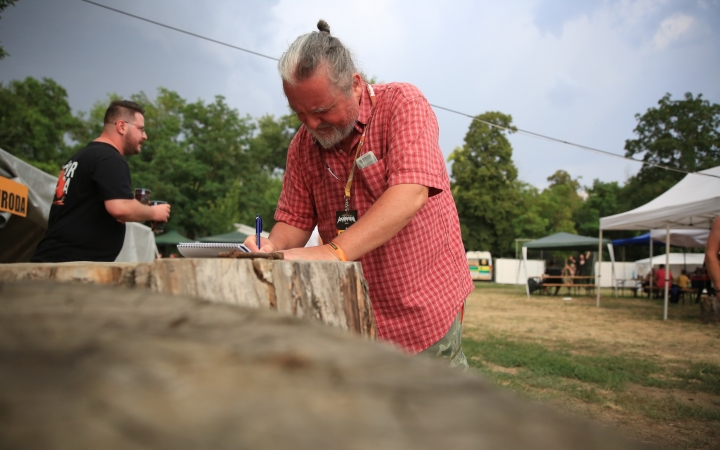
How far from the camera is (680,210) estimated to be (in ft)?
36.1

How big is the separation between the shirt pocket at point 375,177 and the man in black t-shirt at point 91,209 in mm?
1700

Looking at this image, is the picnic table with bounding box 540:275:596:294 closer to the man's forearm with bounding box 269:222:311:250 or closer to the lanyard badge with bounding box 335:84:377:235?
the man's forearm with bounding box 269:222:311:250

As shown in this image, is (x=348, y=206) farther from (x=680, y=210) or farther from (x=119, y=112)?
(x=680, y=210)

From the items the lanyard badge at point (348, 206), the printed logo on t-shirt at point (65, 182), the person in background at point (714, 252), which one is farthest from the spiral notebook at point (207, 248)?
the person in background at point (714, 252)

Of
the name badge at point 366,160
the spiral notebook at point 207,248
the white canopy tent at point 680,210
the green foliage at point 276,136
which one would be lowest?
the spiral notebook at point 207,248

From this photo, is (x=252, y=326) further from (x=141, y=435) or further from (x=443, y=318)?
(x=443, y=318)

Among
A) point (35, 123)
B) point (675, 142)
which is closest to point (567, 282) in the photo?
point (675, 142)

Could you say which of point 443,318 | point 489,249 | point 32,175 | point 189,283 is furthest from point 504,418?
point 489,249

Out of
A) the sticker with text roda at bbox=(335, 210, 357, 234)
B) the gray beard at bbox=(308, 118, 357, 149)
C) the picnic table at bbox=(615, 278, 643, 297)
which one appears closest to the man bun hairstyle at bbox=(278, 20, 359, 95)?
the gray beard at bbox=(308, 118, 357, 149)

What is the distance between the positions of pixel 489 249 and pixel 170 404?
39163 mm

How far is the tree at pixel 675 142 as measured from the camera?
36.7m

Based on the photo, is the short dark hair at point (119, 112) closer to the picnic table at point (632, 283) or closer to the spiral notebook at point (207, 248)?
the spiral notebook at point (207, 248)

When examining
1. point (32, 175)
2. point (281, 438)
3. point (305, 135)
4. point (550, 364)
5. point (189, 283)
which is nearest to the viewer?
point (281, 438)

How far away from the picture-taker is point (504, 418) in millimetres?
371
